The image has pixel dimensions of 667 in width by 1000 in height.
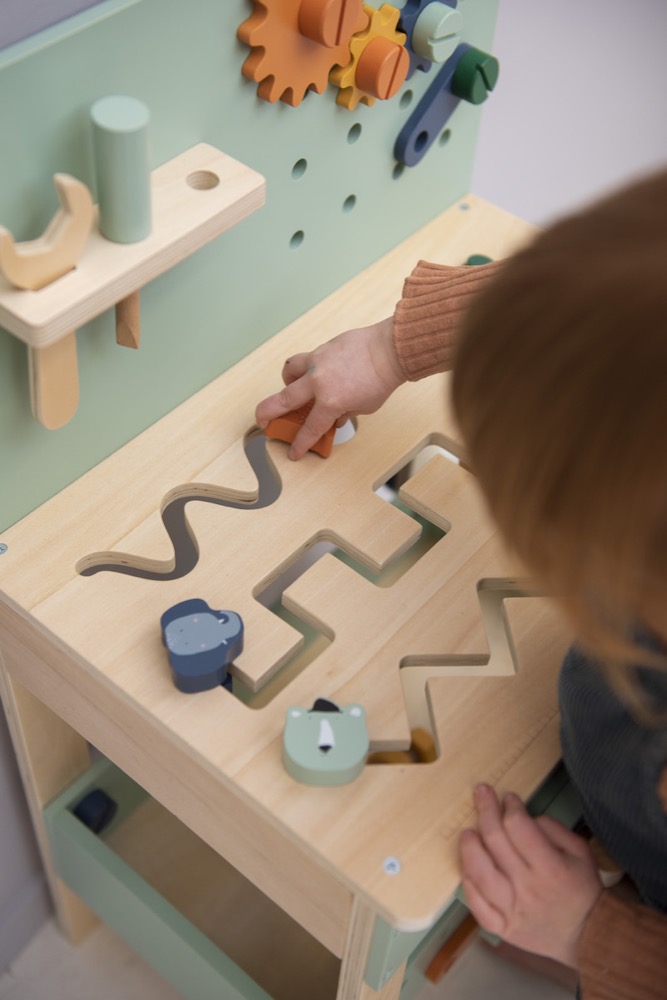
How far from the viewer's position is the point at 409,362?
0.85 m

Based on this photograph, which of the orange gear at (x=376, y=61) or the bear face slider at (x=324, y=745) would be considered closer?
the bear face slider at (x=324, y=745)

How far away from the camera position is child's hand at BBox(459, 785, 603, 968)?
0.67 metres

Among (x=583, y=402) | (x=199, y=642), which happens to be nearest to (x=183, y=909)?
(x=199, y=642)

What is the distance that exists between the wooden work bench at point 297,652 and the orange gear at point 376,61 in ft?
0.67

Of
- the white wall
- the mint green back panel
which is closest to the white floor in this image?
the mint green back panel

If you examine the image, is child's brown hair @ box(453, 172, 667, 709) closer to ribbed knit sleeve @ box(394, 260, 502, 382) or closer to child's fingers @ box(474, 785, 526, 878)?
child's fingers @ box(474, 785, 526, 878)

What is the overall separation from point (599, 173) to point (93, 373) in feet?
4.10

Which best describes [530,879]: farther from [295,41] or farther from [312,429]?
[295,41]

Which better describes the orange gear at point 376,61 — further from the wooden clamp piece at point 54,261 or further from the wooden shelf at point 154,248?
the wooden clamp piece at point 54,261

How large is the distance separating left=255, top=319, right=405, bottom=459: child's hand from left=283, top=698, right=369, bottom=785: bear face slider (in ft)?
0.80

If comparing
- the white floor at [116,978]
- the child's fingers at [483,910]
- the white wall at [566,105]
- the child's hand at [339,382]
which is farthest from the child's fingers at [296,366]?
the white wall at [566,105]

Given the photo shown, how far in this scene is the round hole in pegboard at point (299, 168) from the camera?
886mm

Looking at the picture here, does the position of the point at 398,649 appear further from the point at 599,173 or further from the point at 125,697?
the point at 599,173

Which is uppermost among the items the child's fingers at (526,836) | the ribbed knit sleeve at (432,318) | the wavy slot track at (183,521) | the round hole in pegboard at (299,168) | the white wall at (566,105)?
the round hole in pegboard at (299,168)
